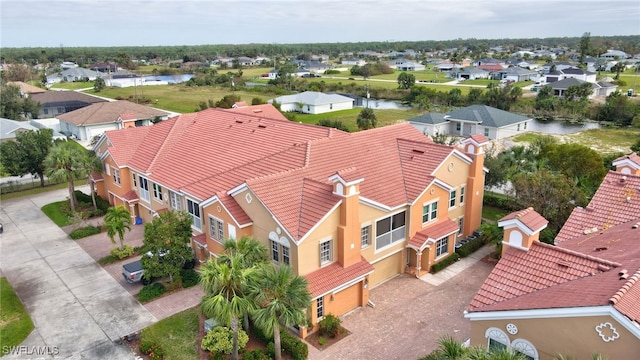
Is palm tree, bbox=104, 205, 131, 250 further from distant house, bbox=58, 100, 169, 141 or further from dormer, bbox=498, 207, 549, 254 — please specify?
distant house, bbox=58, 100, 169, 141

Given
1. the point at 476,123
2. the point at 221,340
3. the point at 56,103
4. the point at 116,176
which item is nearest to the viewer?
the point at 221,340

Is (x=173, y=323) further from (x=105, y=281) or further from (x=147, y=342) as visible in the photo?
(x=105, y=281)

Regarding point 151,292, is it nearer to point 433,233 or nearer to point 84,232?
point 84,232

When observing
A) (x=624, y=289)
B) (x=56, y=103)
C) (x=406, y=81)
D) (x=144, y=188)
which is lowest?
(x=144, y=188)

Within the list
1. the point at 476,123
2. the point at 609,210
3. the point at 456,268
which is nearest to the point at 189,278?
the point at 456,268

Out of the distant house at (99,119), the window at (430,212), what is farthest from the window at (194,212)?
the distant house at (99,119)
